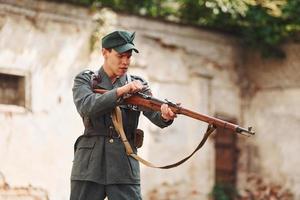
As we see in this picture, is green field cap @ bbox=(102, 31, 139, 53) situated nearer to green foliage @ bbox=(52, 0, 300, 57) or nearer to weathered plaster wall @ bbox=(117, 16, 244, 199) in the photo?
weathered plaster wall @ bbox=(117, 16, 244, 199)

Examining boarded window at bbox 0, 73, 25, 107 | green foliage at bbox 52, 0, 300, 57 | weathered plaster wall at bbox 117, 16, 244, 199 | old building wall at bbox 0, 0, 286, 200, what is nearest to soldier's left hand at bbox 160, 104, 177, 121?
old building wall at bbox 0, 0, 286, 200

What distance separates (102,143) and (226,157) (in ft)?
18.0

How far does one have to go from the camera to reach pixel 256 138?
9555mm

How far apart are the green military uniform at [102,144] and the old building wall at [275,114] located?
5.14 m

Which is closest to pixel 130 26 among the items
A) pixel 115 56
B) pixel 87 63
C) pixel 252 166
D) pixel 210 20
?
pixel 87 63

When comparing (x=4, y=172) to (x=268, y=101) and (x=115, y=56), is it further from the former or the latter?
(x=268, y=101)

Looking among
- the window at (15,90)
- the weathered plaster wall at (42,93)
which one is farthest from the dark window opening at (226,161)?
the window at (15,90)

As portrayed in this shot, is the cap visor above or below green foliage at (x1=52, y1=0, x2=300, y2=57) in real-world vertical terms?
below

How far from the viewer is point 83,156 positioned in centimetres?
429

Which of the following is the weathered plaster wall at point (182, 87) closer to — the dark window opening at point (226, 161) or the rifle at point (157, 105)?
the dark window opening at point (226, 161)

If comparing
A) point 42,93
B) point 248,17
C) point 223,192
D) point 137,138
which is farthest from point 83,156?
point 248,17

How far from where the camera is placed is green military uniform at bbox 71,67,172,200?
4184 millimetres

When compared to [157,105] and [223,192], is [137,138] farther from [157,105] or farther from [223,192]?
[223,192]

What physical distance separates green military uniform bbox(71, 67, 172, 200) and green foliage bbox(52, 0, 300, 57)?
420cm
